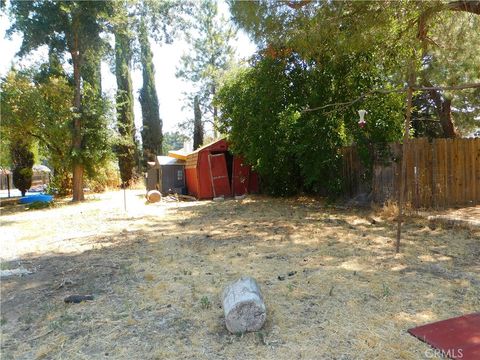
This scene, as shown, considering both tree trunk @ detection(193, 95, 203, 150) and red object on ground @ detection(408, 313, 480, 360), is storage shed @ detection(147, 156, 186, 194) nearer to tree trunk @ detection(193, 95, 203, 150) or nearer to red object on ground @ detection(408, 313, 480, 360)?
tree trunk @ detection(193, 95, 203, 150)

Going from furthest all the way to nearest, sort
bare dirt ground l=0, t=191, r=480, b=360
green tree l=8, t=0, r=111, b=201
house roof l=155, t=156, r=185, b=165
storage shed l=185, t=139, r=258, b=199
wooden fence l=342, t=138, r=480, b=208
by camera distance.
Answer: house roof l=155, t=156, r=185, b=165 → storage shed l=185, t=139, r=258, b=199 → green tree l=8, t=0, r=111, b=201 → wooden fence l=342, t=138, r=480, b=208 → bare dirt ground l=0, t=191, r=480, b=360

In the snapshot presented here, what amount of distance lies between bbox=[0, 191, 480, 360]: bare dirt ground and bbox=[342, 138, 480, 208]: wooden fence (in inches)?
53.5

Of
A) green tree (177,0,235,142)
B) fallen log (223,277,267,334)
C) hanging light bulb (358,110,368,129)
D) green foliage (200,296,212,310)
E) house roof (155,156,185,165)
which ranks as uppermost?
green tree (177,0,235,142)

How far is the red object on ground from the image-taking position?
279cm

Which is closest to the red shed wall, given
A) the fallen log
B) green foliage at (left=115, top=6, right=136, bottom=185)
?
green foliage at (left=115, top=6, right=136, bottom=185)

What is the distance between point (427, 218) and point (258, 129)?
19.3ft

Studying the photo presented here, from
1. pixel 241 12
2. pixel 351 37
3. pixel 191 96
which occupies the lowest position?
pixel 351 37

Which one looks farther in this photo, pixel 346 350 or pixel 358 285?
pixel 358 285

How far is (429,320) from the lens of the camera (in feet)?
11.2

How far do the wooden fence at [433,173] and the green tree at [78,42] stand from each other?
1165 centimetres

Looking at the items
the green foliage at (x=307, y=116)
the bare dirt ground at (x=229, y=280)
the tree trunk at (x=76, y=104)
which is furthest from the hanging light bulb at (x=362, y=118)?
the tree trunk at (x=76, y=104)

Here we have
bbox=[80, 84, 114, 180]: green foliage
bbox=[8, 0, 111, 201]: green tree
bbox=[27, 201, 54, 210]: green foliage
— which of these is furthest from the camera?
bbox=[80, 84, 114, 180]: green foliage

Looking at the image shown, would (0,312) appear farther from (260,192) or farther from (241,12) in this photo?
(260,192)

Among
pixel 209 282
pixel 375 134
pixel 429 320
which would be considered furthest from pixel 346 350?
pixel 375 134
